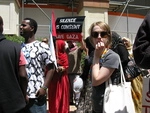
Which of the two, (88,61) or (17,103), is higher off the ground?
(88,61)

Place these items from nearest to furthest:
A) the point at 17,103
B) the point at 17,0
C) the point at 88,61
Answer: the point at 17,103 → the point at 88,61 → the point at 17,0

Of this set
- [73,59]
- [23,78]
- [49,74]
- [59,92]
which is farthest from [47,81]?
[73,59]

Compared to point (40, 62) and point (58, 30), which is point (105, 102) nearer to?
point (40, 62)

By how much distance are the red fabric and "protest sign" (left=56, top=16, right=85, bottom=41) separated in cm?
53

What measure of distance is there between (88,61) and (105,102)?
1.22 metres

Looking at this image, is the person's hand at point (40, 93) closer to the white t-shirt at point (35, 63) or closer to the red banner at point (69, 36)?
the white t-shirt at point (35, 63)

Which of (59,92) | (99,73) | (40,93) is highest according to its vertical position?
(99,73)

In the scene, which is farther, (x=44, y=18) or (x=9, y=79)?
(x=44, y=18)

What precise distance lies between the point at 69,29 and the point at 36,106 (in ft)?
11.4

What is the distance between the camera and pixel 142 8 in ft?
57.1

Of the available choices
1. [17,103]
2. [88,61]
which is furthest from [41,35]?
[17,103]

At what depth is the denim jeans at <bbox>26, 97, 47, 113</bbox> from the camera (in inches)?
137

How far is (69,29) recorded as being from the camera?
679 centimetres

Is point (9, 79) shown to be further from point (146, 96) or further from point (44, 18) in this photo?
point (44, 18)
